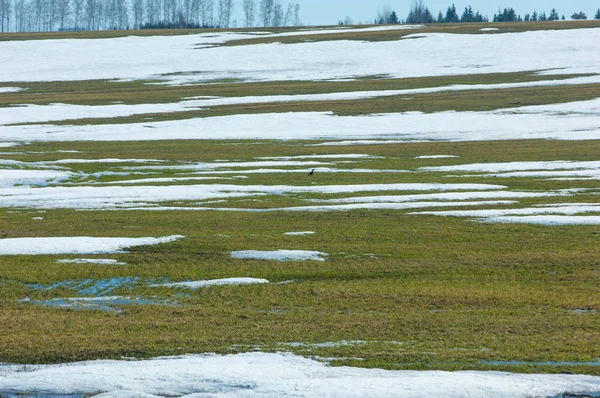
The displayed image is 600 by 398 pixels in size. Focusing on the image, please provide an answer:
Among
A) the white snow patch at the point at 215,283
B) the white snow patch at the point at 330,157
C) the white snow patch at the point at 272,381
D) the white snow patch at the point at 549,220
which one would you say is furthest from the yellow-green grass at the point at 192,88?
the white snow patch at the point at 272,381

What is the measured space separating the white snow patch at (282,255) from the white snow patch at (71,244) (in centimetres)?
292

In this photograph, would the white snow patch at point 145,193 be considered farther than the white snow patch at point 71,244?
Yes

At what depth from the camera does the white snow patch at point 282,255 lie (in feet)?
74.2

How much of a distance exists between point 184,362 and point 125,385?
51.8 inches

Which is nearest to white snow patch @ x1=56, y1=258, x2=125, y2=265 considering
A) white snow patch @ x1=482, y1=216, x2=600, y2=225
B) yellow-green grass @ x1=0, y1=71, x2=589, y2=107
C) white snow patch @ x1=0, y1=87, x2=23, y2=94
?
white snow patch @ x1=482, y1=216, x2=600, y2=225

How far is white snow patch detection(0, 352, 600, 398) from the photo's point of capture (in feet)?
41.5

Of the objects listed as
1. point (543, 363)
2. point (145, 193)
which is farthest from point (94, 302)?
point (145, 193)

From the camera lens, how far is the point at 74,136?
2485 inches

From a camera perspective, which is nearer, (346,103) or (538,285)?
(538,285)

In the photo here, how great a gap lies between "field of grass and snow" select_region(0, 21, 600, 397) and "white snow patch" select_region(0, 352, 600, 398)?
0.04 metres

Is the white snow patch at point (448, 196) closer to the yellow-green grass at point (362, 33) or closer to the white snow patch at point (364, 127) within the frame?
the white snow patch at point (364, 127)

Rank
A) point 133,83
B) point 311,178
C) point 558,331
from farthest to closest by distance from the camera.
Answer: point 133,83 → point 311,178 → point 558,331

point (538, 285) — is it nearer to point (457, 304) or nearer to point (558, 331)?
point (457, 304)

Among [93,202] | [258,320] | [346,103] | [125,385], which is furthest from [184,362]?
[346,103]
